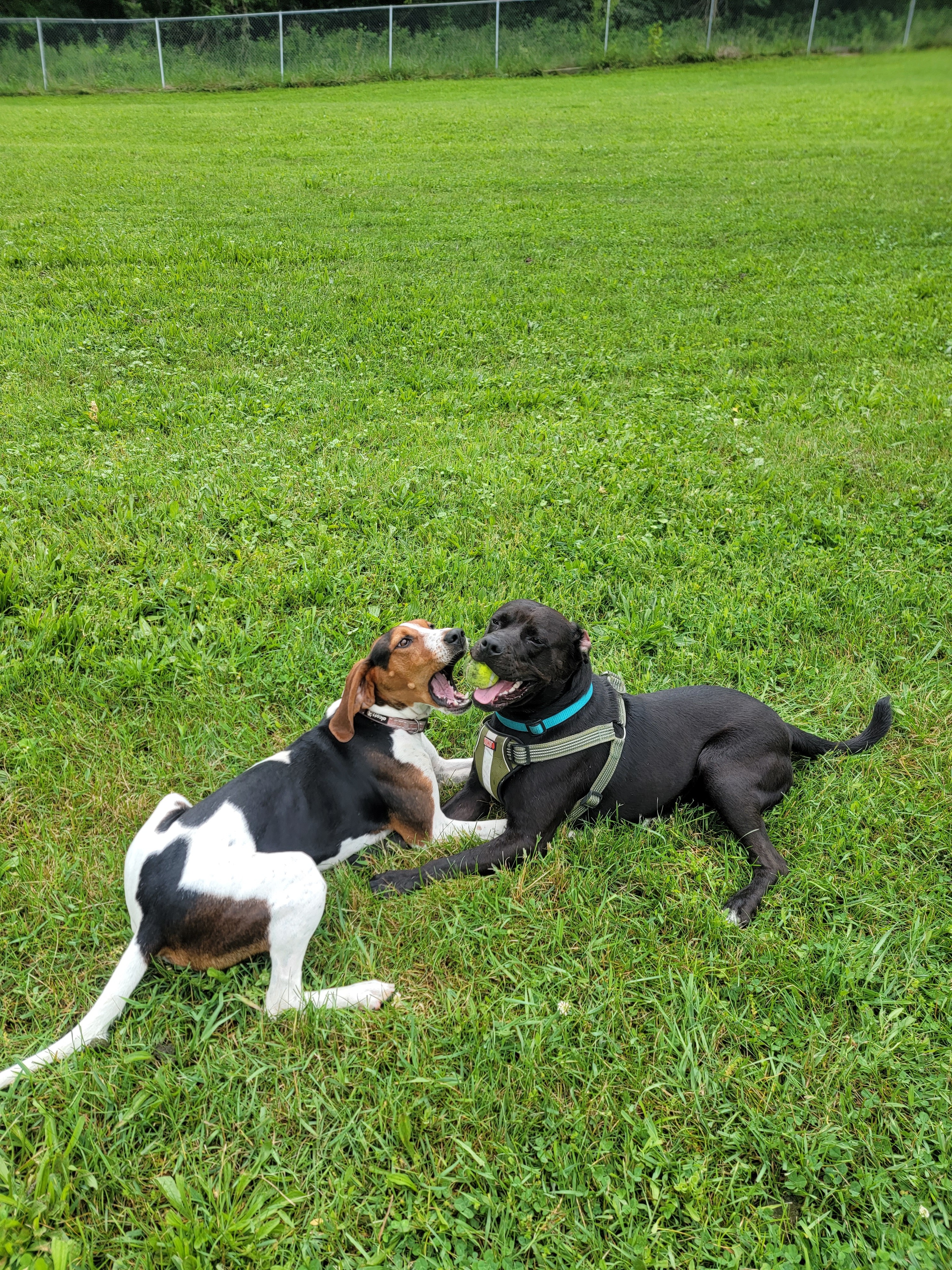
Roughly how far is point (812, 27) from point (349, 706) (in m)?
32.9

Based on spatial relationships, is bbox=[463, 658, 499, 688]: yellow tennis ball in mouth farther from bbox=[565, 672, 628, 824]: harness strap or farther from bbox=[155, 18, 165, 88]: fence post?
bbox=[155, 18, 165, 88]: fence post

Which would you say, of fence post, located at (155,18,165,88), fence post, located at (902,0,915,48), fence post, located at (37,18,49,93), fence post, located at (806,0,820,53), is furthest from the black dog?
fence post, located at (806,0,820,53)

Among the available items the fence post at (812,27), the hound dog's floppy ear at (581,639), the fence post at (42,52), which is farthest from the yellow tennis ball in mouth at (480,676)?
the fence post at (812,27)

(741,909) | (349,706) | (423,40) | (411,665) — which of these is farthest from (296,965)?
(423,40)

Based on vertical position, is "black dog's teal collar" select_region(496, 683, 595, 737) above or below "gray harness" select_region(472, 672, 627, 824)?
above

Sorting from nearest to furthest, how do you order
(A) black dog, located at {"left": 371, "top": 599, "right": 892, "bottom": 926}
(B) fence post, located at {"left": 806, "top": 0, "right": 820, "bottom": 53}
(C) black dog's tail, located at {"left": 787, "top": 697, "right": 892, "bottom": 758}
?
(A) black dog, located at {"left": 371, "top": 599, "right": 892, "bottom": 926} → (C) black dog's tail, located at {"left": 787, "top": 697, "right": 892, "bottom": 758} → (B) fence post, located at {"left": 806, "top": 0, "right": 820, "bottom": 53}

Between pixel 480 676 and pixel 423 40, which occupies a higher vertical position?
pixel 423 40

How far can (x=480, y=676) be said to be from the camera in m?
3.60

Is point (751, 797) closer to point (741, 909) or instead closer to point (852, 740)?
point (741, 909)

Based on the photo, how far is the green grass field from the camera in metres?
2.30

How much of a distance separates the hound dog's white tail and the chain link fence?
27918 millimetres

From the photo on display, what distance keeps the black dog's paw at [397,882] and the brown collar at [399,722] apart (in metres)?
0.60

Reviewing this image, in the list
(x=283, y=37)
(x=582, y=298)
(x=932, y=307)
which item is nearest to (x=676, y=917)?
(x=582, y=298)

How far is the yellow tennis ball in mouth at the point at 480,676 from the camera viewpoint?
3578 millimetres
